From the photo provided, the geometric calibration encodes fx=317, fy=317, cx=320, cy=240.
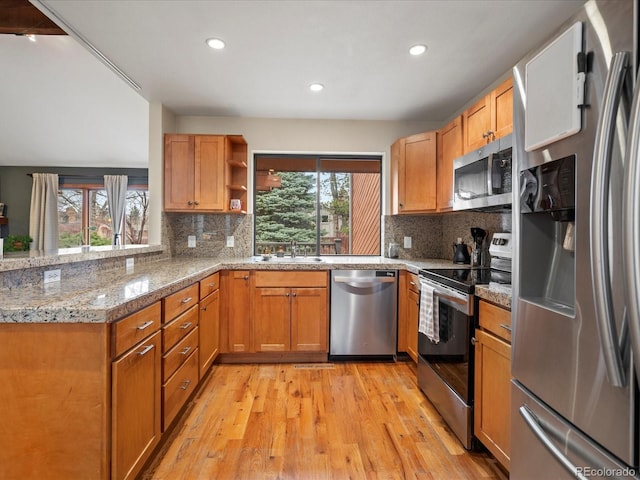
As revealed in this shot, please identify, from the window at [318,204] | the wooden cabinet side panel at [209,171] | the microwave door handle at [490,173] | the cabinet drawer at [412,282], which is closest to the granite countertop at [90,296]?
the wooden cabinet side panel at [209,171]

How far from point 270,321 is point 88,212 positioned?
5489 mm

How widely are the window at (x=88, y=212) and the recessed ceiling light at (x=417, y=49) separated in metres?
5.84

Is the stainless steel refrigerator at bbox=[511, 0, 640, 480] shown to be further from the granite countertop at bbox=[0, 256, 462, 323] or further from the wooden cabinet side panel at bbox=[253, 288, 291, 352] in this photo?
the wooden cabinet side panel at bbox=[253, 288, 291, 352]

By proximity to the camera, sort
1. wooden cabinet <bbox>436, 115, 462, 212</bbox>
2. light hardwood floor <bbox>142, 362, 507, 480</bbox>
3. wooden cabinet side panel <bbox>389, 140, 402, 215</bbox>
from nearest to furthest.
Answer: light hardwood floor <bbox>142, 362, 507, 480</bbox> → wooden cabinet <bbox>436, 115, 462, 212</bbox> → wooden cabinet side panel <bbox>389, 140, 402, 215</bbox>

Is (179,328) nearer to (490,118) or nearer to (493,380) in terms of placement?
(493,380)

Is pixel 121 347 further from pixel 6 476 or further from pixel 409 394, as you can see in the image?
pixel 409 394

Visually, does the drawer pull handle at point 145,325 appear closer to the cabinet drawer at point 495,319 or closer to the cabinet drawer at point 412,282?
the cabinet drawer at point 495,319

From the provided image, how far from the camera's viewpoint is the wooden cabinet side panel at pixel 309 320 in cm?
291

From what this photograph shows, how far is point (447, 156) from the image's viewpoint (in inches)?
112

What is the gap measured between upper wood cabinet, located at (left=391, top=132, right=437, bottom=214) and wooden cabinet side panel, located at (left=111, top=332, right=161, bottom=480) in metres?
2.51

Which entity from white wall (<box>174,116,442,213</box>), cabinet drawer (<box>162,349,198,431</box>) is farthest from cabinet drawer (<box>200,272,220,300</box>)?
white wall (<box>174,116,442,213</box>)

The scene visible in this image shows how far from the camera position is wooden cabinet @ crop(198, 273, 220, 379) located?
237 centimetres

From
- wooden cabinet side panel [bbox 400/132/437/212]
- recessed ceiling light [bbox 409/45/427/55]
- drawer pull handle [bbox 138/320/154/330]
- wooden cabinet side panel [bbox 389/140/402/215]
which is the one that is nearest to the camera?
drawer pull handle [bbox 138/320/154/330]

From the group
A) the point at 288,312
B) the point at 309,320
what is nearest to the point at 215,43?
the point at 288,312
